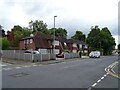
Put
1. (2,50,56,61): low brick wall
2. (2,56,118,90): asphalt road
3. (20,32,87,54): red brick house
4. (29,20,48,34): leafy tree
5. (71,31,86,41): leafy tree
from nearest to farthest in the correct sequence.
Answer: (2,56,118,90): asphalt road, (2,50,56,61): low brick wall, (20,32,87,54): red brick house, (29,20,48,34): leafy tree, (71,31,86,41): leafy tree

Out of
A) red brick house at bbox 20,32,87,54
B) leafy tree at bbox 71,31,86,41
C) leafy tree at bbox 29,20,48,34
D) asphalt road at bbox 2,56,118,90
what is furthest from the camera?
leafy tree at bbox 71,31,86,41

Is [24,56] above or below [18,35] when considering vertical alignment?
below

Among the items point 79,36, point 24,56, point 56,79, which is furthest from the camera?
point 79,36

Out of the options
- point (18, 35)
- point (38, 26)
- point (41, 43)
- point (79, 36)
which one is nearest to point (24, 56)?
point (41, 43)

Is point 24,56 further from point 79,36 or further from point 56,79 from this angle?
point 79,36

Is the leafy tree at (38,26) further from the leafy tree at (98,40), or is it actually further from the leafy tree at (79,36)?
the leafy tree at (79,36)

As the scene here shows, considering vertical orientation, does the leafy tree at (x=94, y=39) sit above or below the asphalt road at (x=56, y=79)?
above

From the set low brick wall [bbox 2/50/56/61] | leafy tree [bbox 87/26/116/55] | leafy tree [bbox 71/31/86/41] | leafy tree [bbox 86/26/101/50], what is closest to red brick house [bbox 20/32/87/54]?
low brick wall [bbox 2/50/56/61]

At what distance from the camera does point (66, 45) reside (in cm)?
8812

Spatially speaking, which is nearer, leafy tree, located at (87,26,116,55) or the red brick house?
the red brick house

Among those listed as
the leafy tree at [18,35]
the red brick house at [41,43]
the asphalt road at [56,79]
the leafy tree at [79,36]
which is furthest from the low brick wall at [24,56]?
the leafy tree at [79,36]

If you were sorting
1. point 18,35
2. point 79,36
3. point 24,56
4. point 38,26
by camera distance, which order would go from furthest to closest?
point 79,36 → point 38,26 → point 18,35 → point 24,56

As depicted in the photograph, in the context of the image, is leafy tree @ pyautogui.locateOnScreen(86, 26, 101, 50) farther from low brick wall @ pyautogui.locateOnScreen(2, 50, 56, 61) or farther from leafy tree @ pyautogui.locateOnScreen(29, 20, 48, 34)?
low brick wall @ pyautogui.locateOnScreen(2, 50, 56, 61)

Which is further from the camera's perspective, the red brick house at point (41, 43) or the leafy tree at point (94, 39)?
the leafy tree at point (94, 39)
